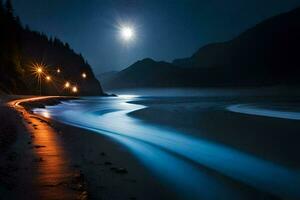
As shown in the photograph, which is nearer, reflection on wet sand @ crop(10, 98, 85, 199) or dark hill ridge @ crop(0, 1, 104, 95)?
reflection on wet sand @ crop(10, 98, 85, 199)

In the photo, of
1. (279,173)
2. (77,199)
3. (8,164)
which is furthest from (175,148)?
(77,199)

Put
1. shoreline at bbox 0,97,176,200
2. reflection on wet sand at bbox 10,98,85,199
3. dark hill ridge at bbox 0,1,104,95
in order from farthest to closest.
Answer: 1. dark hill ridge at bbox 0,1,104,95
2. shoreline at bbox 0,97,176,200
3. reflection on wet sand at bbox 10,98,85,199

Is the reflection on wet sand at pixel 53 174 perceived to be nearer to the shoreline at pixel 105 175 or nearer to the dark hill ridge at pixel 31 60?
the shoreline at pixel 105 175

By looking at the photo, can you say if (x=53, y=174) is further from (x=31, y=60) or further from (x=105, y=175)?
(x=31, y=60)

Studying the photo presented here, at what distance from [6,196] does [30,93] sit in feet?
240

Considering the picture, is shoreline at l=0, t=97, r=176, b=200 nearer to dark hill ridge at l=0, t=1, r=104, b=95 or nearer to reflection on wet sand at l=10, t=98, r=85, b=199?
reflection on wet sand at l=10, t=98, r=85, b=199

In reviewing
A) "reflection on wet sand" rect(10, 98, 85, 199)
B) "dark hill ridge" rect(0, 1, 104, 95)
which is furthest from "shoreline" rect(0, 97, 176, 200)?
"dark hill ridge" rect(0, 1, 104, 95)

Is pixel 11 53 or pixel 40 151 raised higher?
pixel 11 53

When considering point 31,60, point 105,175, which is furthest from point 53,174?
point 31,60

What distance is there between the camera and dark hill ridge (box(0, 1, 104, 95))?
211ft

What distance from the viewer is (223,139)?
Answer: 15.5 meters

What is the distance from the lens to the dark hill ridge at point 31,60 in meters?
64.2

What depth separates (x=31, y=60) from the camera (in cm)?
9444

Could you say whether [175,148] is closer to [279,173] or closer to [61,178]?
[279,173]
